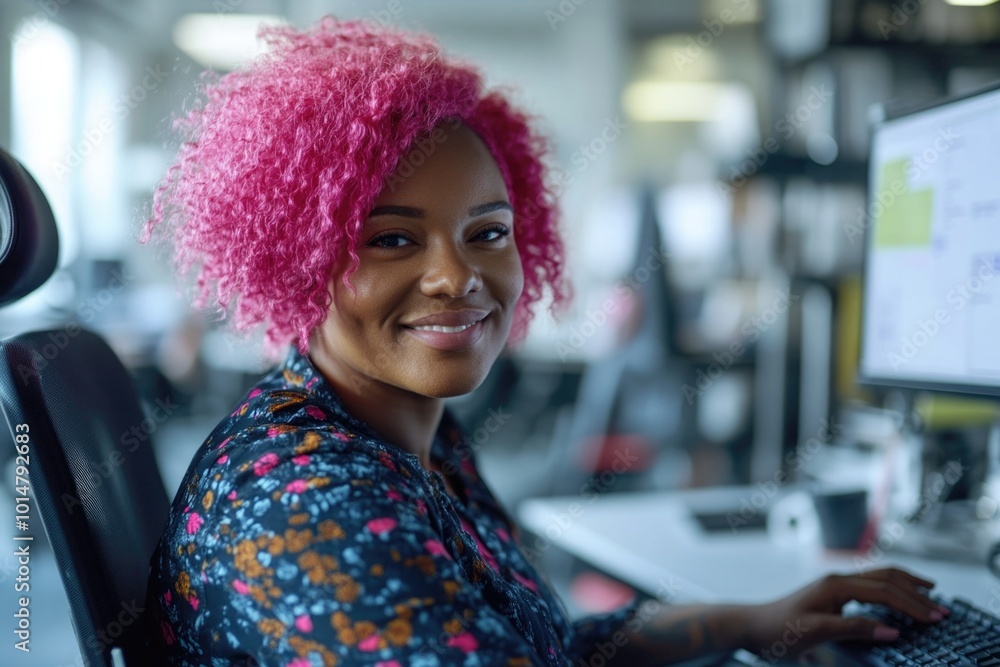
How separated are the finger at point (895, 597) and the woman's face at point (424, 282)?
20.7 inches

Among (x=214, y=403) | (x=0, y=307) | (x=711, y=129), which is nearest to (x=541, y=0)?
(x=711, y=129)

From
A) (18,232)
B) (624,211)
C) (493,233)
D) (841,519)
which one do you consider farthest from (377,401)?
(624,211)

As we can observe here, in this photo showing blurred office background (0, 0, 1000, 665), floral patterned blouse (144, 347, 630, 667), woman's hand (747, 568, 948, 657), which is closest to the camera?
floral patterned blouse (144, 347, 630, 667)

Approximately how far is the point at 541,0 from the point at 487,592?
19.5ft

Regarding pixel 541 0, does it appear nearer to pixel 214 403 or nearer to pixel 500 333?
pixel 214 403

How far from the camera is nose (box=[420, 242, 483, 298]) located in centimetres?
88

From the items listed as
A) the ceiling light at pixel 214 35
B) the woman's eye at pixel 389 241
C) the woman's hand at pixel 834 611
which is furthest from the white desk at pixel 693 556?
the ceiling light at pixel 214 35

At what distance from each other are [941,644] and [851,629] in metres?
0.09

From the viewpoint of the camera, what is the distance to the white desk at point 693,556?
1.24 meters

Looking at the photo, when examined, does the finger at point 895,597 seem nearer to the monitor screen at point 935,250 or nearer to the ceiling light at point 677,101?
the monitor screen at point 935,250

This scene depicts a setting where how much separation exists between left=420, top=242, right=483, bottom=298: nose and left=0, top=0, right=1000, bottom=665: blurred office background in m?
0.37

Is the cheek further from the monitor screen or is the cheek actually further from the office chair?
the monitor screen

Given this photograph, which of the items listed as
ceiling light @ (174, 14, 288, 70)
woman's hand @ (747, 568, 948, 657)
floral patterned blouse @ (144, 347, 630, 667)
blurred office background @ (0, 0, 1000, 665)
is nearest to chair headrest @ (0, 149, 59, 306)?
blurred office background @ (0, 0, 1000, 665)

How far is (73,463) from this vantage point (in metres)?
0.80
